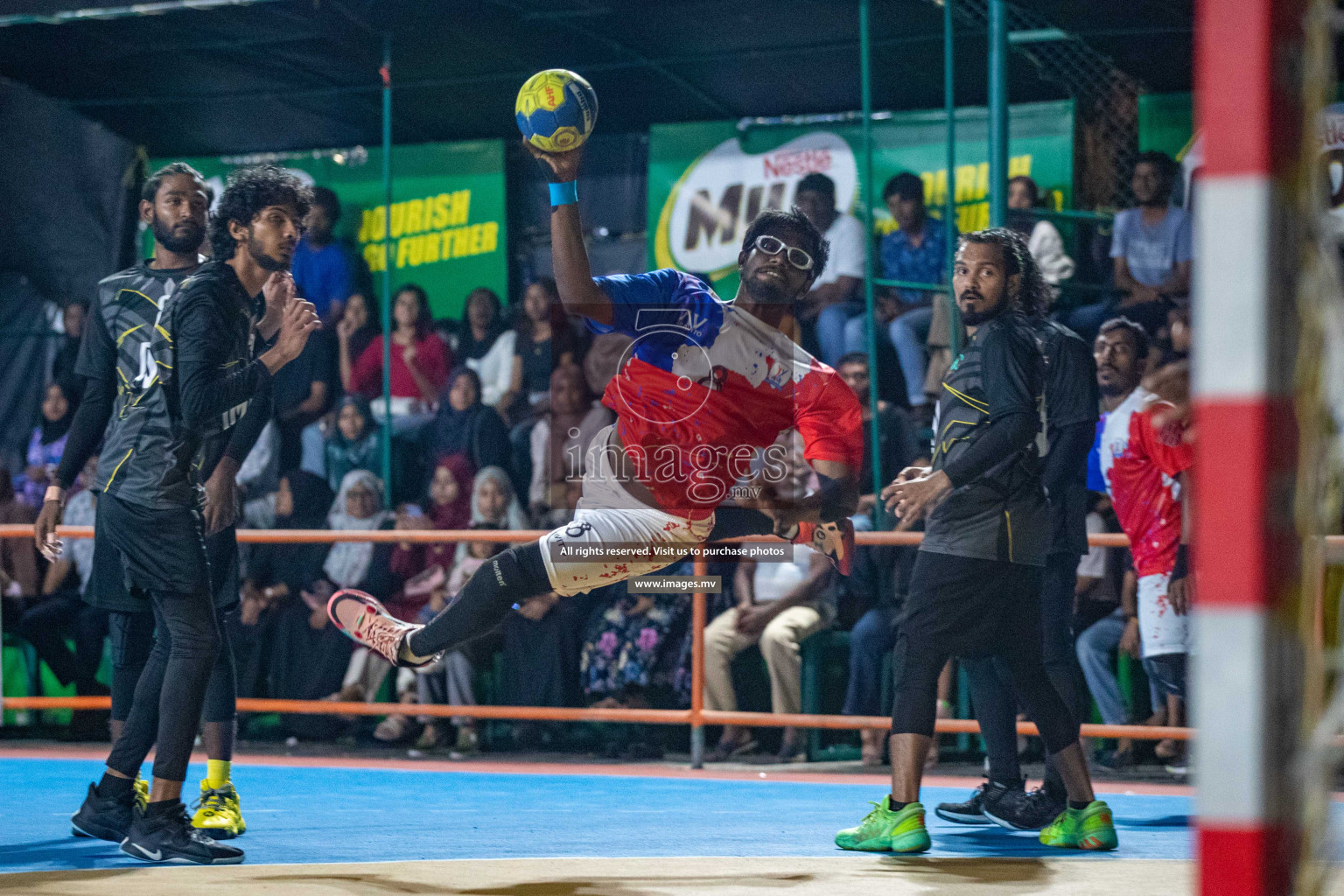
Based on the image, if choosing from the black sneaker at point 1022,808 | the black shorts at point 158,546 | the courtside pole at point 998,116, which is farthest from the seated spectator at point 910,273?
the black shorts at point 158,546

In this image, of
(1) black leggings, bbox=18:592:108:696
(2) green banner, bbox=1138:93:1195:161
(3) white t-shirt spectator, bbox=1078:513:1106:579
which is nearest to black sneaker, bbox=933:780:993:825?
(3) white t-shirt spectator, bbox=1078:513:1106:579

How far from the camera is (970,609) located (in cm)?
498

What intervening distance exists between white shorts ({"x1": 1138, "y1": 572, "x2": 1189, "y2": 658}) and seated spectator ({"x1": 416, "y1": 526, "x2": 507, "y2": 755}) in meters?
3.57

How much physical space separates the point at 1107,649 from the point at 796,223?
3712 millimetres

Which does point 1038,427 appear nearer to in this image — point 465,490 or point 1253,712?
point 1253,712

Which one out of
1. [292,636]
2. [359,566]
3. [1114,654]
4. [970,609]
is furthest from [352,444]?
[970,609]

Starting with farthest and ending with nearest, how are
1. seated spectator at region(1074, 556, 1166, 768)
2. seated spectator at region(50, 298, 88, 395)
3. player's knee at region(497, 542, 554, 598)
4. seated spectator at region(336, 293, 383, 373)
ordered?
seated spectator at region(50, 298, 88, 395) → seated spectator at region(336, 293, 383, 373) → seated spectator at region(1074, 556, 1166, 768) → player's knee at region(497, 542, 554, 598)

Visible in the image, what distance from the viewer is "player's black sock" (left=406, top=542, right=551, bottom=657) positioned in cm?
490

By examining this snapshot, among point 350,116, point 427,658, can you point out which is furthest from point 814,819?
point 350,116

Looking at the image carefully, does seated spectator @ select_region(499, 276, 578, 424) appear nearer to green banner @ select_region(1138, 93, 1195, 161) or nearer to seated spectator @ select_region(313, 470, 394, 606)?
seated spectator @ select_region(313, 470, 394, 606)

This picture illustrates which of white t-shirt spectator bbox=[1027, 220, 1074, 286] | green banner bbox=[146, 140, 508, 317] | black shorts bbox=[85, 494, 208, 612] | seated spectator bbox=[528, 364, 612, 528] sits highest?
green banner bbox=[146, 140, 508, 317]

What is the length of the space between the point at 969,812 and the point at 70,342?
7813 millimetres

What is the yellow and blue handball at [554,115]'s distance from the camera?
462 cm

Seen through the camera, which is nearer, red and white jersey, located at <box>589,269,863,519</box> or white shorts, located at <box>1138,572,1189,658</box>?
red and white jersey, located at <box>589,269,863,519</box>
